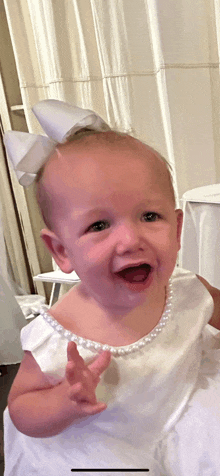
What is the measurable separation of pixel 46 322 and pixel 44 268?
193cm

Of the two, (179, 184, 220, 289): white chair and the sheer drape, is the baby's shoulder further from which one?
the sheer drape

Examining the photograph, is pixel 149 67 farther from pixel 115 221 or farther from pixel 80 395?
pixel 80 395

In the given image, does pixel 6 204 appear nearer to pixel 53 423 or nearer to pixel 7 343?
pixel 7 343

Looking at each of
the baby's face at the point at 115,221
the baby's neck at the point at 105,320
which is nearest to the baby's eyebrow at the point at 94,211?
the baby's face at the point at 115,221

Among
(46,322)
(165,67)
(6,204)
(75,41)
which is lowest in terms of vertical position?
(6,204)

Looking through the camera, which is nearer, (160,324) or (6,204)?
(160,324)

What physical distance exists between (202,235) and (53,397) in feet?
2.66

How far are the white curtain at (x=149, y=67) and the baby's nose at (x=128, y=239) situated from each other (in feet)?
3.72

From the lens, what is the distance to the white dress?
1.58 feet

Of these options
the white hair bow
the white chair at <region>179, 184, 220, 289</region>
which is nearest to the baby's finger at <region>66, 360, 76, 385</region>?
the white hair bow

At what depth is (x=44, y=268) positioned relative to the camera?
2.45 m

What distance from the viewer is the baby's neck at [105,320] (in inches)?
20.7

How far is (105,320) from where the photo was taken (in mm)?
529

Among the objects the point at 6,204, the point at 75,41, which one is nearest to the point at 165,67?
the point at 75,41
